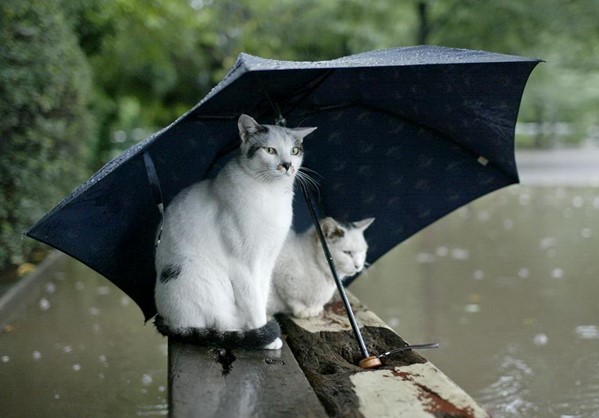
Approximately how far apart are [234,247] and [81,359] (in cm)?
256

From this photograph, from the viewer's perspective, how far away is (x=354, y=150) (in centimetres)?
346

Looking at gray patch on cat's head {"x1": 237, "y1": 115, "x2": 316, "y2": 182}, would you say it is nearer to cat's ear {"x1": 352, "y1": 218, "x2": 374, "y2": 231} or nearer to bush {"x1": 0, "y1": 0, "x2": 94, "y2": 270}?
cat's ear {"x1": 352, "y1": 218, "x2": 374, "y2": 231}

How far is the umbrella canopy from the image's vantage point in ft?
8.96

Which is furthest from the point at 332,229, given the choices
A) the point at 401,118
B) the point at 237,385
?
the point at 237,385

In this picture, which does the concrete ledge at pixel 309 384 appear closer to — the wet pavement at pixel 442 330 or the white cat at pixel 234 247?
the white cat at pixel 234 247

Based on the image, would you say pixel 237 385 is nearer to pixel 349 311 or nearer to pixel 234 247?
pixel 234 247

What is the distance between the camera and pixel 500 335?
5.24 meters

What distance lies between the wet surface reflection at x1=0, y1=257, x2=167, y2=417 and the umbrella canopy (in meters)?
1.02

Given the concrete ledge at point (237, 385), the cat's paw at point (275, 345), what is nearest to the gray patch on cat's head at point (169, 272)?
the concrete ledge at point (237, 385)

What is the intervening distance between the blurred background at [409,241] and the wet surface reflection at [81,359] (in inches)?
0.8

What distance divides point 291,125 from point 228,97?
1.52ft

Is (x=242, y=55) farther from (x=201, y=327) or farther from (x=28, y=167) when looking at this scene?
(x=28, y=167)

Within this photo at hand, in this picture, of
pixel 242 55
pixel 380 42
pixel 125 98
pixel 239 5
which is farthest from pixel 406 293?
pixel 125 98

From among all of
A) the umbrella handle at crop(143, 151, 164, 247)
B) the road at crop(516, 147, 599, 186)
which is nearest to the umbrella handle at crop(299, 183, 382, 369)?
the umbrella handle at crop(143, 151, 164, 247)
